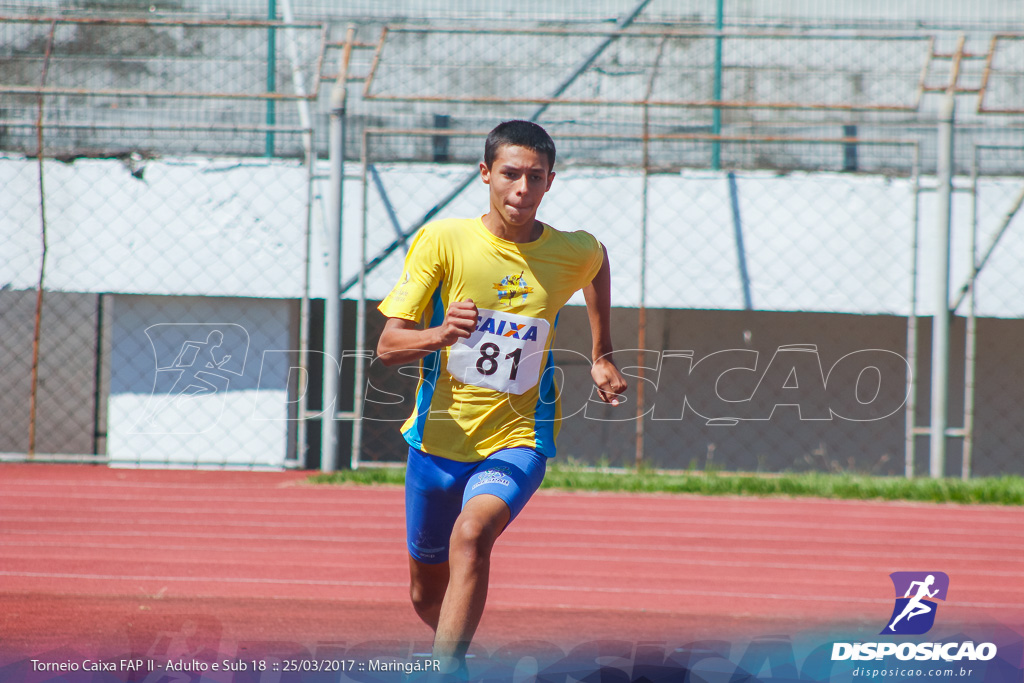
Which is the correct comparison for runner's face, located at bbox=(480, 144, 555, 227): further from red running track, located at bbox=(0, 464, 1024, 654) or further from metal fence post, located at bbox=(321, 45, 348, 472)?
metal fence post, located at bbox=(321, 45, 348, 472)

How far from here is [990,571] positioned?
225 inches

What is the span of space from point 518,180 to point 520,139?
0.44 ft

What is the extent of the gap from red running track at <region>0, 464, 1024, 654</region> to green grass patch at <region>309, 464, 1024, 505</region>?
0.57 ft

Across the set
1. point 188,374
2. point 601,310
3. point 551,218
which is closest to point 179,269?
point 188,374

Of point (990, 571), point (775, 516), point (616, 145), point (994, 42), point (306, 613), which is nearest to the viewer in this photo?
point (306, 613)

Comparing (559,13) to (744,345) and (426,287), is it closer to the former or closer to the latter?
(744,345)

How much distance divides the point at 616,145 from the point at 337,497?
3.95 meters

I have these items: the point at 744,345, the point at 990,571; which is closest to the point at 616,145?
the point at 744,345

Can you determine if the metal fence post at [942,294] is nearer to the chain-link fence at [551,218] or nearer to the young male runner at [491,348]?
the chain-link fence at [551,218]

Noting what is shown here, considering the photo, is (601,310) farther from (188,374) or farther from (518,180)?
(188,374)

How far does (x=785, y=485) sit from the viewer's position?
309 inches

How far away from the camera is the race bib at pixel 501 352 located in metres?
3.18

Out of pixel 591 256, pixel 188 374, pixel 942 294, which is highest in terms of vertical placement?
pixel 942 294

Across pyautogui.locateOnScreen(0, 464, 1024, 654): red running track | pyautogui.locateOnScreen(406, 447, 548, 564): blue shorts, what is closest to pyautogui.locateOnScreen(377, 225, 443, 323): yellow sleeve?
pyautogui.locateOnScreen(406, 447, 548, 564): blue shorts
